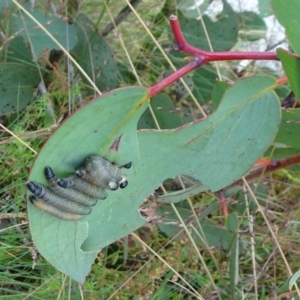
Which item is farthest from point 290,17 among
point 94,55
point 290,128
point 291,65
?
point 94,55

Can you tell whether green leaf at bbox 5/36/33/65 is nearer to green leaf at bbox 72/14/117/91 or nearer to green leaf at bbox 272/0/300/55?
green leaf at bbox 72/14/117/91

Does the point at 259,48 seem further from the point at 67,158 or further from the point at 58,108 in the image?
the point at 67,158

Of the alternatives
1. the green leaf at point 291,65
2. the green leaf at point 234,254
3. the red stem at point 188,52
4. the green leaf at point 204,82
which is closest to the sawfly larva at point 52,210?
the red stem at point 188,52

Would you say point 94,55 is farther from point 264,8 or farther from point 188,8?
point 264,8

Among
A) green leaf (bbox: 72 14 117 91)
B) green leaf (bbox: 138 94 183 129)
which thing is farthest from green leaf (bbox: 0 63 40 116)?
green leaf (bbox: 138 94 183 129)

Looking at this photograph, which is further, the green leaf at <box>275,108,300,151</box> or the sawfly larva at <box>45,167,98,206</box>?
the green leaf at <box>275,108,300,151</box>

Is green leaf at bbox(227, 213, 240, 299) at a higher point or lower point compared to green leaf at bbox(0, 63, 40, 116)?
lower

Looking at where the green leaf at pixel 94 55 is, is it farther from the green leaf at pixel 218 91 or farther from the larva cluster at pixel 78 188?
the larva cluster at pixel 78 188
